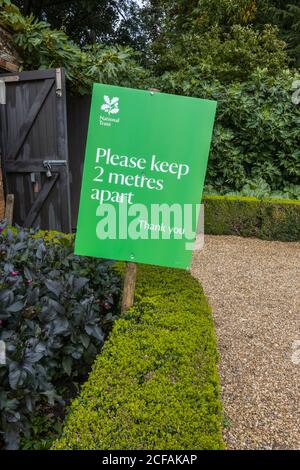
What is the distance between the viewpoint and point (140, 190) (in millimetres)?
2047

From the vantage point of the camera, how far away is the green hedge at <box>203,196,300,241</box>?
5406 mm

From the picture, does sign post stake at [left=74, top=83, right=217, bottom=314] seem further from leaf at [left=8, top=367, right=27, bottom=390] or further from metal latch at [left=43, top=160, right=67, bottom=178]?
metal latch at [left=43, top=160, right=67, bottom=178]

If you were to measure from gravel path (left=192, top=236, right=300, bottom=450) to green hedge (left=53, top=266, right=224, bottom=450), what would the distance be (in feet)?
1.50

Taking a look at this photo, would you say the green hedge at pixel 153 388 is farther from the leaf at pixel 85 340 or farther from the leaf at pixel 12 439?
the leaf at pixel 12 439

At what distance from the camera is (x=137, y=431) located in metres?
1.37

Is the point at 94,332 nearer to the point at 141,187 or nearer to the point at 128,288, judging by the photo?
the point at 128,288

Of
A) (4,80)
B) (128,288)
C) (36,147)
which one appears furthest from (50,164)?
(128,288)

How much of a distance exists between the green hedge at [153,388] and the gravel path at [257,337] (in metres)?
0.46

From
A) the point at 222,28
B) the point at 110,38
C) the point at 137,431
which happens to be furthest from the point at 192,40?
the point at 137,431

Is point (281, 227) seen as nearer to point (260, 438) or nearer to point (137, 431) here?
point (260, 438)

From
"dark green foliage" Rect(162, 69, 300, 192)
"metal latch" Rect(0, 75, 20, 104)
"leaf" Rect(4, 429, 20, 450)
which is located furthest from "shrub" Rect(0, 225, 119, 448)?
"dark green foliage" Rect(162, 69, 300, 192)

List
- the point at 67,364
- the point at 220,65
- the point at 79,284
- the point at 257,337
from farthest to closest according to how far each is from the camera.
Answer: the point at 220,65 → the point at 257,337 → the point at 79,284 → the point at 67,364

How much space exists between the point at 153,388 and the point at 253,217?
172 inches

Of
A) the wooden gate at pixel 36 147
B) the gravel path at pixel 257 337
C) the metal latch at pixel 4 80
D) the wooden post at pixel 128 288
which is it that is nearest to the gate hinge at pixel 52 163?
the wooden gate at pixel 36 147
